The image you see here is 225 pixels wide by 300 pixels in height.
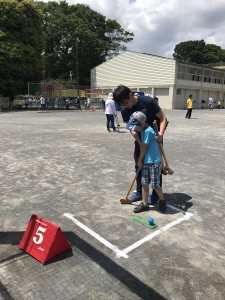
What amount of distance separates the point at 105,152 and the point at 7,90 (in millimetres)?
25867

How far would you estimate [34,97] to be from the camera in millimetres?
33781

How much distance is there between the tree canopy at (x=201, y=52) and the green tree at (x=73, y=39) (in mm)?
44243

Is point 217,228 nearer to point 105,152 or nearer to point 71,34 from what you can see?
point 105,152

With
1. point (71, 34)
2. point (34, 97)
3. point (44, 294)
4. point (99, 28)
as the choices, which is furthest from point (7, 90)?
point (44, 294)

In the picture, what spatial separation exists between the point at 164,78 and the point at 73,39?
18525 mm

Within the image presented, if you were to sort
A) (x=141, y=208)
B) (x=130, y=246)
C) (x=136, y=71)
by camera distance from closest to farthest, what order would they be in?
(x=130, y=246), (x=141, y=208), (x=136, y=71)

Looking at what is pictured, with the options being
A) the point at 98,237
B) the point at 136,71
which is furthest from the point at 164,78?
the point at 98,237

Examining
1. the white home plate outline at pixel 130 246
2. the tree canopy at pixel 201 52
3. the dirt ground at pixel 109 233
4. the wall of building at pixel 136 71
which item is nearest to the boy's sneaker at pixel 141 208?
the dirt ground at pixel 109 233

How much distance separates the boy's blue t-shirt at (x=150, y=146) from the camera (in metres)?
4.10

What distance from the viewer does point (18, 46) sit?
31.6 metres

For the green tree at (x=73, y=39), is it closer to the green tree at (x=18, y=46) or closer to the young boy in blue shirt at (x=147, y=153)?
the green tree at (x=18, y=46)

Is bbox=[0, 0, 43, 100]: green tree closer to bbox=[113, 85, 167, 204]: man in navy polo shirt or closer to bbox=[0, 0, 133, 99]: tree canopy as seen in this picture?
bbox=[0, 0, 133, 99]: tree canopy

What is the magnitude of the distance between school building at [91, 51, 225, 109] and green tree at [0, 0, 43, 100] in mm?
10563

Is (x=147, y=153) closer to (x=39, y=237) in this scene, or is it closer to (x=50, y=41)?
(x=39, y=237)
